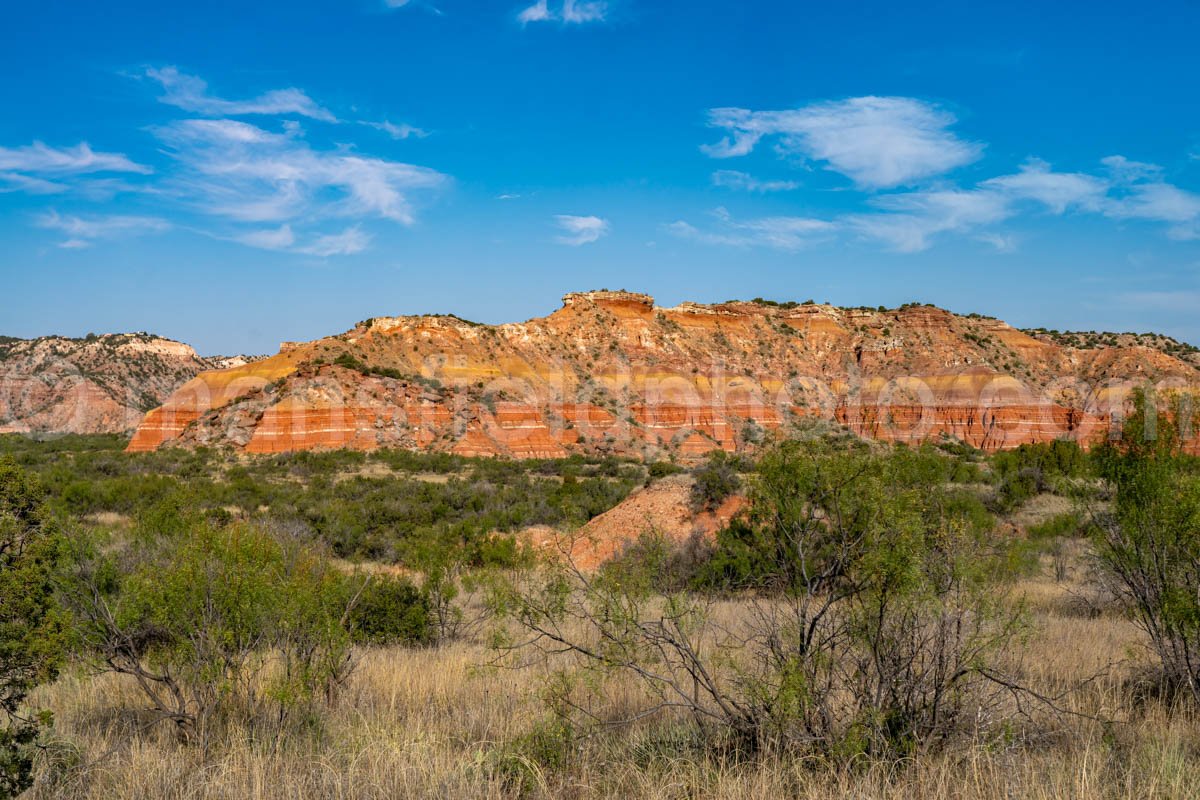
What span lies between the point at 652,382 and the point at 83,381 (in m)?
64.8

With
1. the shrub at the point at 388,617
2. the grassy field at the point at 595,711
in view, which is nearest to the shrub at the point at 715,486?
the grassy field at the point at 595,711

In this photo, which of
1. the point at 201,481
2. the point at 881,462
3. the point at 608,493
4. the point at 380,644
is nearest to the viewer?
the point at 881,462

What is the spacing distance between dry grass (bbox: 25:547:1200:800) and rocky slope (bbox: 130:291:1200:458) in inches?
1615

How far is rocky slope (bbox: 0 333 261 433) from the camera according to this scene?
74250 millimetres

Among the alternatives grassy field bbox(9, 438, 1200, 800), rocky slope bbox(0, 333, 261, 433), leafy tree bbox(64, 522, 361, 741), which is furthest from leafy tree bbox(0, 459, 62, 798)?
rocky slope bbox(0, 333, 261, 433)

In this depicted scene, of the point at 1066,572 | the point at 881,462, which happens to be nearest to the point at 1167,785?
the point at 881,462

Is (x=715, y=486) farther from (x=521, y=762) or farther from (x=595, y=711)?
(x=521, y=762)

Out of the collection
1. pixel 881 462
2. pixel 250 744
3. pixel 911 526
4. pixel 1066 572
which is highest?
pixel 881 462

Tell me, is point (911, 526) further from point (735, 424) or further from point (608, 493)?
point (735, 424)

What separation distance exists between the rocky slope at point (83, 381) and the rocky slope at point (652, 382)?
29.3 m

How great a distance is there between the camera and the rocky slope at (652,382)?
49.2 metres

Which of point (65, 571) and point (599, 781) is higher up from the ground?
point (65, 571)

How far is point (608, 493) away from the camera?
2717cm

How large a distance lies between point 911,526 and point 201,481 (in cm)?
3199
